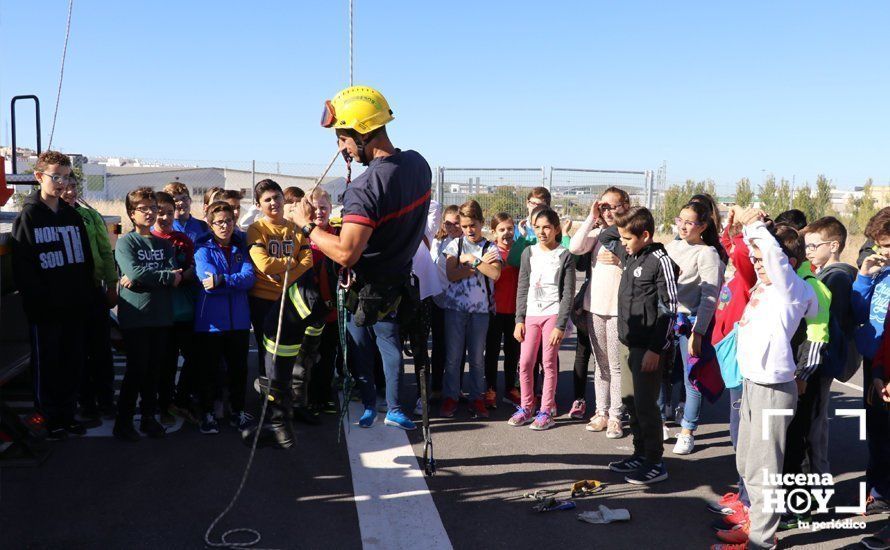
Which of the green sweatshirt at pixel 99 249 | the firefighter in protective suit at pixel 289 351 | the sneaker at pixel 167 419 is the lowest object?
the sneaker at pixel 167 419

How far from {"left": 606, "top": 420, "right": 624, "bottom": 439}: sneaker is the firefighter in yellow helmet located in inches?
91.3

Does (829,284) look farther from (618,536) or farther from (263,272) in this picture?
(263,272)

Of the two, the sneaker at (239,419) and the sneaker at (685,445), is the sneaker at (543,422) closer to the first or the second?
the sneaker at (685,445)

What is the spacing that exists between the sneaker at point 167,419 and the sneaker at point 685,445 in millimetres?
4181

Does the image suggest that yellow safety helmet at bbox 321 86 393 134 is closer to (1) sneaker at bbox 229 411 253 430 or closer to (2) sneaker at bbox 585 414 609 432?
(1) sneaker at bbox 229 411 253 430

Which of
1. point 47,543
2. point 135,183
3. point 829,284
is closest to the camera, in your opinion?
point 47,543

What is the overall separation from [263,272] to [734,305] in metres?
3.63

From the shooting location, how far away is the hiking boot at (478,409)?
614 centimetres

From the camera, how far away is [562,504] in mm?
4305

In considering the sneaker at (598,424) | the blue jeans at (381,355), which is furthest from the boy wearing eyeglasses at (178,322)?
the sneaker at (598,424)

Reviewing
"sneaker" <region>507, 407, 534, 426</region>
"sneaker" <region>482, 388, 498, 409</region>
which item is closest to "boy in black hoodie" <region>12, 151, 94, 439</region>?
"sneaker" <region>482, 388, 498, 409</region>

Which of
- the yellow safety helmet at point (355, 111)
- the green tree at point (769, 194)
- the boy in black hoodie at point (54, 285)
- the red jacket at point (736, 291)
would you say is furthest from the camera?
the green tree at point (769, 194)

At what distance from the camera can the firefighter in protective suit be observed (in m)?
4.48

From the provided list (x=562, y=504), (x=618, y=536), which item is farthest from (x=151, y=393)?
(x=618, y=536)
